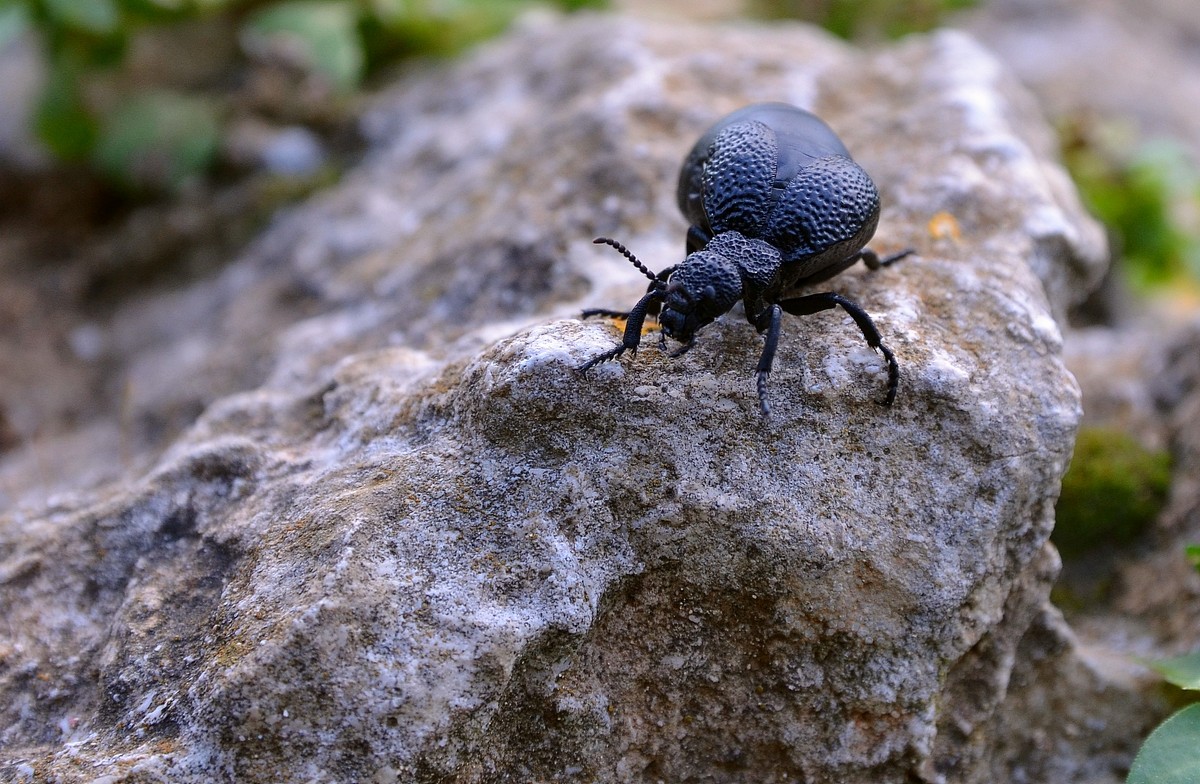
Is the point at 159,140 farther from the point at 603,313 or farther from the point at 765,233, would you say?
the point at 765,233

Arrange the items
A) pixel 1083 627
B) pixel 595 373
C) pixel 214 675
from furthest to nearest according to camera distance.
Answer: pixel 1083 627, pixel 595 373, pixel 214 675

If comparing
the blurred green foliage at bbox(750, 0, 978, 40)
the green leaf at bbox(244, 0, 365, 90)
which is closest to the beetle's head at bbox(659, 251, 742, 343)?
the green leaf at bbox(244, 0, 365, 90)

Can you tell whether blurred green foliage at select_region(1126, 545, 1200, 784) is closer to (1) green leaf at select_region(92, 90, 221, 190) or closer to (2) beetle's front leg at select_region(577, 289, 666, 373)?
(2) beetle's front leg at select_region(577, 289, 666, 373)

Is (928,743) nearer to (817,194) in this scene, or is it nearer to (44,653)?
(817,194)

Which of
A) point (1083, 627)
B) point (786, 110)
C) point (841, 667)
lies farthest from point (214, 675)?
point (1083, 627)

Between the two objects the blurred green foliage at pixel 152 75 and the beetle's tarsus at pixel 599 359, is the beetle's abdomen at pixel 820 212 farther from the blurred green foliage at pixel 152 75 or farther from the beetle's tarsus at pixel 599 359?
the blurred green foliage at pixel 152 75

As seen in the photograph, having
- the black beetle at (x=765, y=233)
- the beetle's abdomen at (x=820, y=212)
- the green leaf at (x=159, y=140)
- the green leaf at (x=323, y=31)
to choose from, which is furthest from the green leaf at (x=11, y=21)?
the beetle's abdomen at (x=820, y=212)
